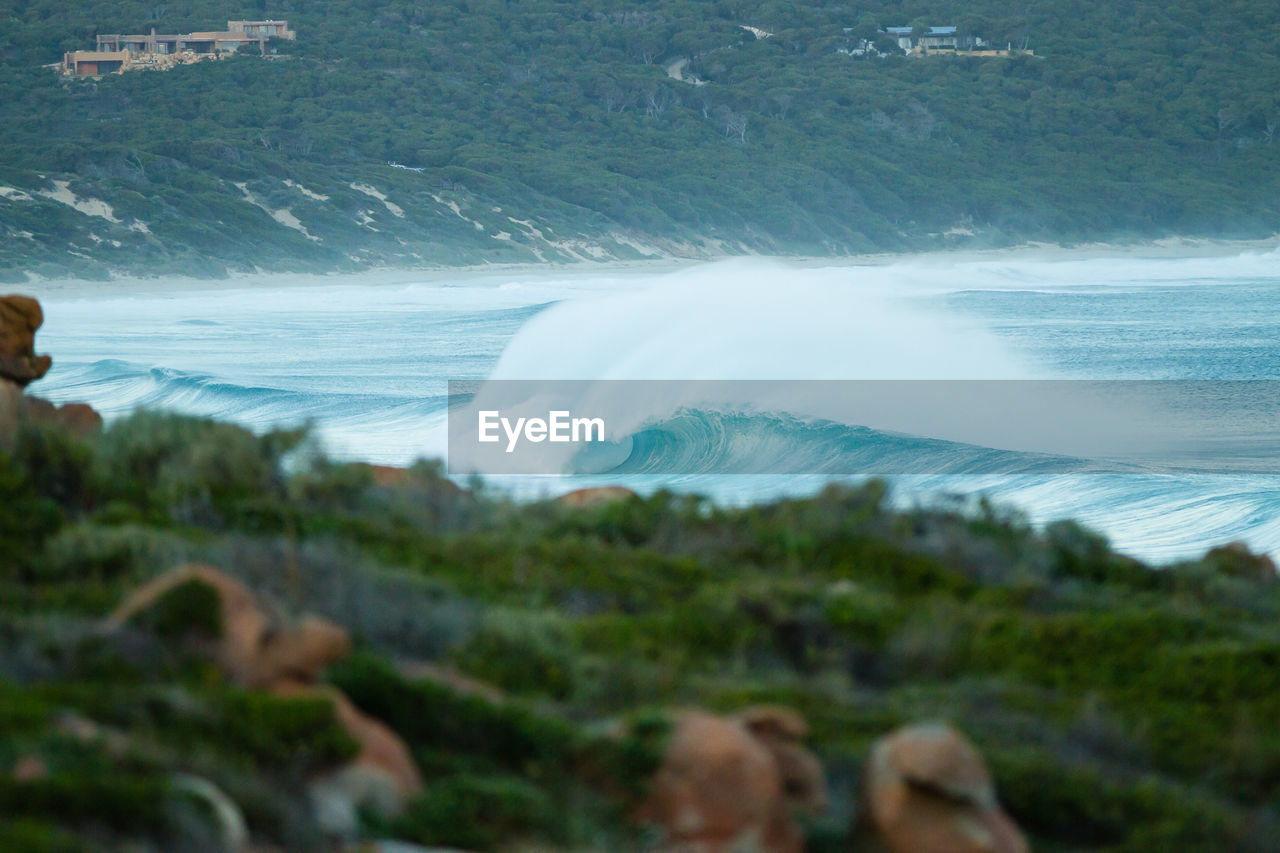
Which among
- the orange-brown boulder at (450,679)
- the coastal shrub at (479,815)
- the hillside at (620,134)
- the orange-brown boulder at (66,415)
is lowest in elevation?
the coastal shrub at (479,815)

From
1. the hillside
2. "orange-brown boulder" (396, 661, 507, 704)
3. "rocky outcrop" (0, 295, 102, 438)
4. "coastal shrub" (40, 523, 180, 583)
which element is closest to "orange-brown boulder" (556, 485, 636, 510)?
"coastal shrub" (40, 523, 180, 583)

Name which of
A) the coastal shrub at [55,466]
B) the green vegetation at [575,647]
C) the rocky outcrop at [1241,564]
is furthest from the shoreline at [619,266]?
the rocky outcrop at [1241,564]

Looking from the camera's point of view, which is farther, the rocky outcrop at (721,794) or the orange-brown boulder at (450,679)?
the orange-brown boulder at (450,679)

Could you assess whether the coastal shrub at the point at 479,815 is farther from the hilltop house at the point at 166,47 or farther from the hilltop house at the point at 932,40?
the hilltop house at the point at 932,40

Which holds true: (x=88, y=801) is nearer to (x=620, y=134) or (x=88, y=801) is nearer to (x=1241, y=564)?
(x=1241, y=564)

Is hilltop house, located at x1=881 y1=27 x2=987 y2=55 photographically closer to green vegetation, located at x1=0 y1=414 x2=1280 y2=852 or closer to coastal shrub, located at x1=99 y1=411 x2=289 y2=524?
green vegetation, located at x1=0 y1=414 x2=1280 y2=852

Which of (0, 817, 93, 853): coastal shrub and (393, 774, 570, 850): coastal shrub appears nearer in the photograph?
(0, 817, 93, 853): coastal shrub
